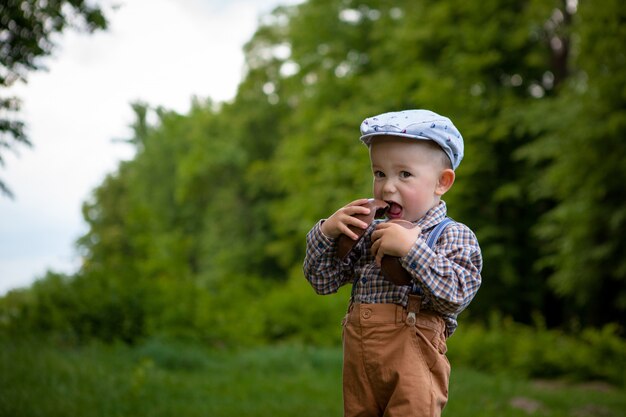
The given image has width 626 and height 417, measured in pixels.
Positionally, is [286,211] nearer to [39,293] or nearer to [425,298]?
[39,293]

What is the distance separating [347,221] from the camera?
2520 mm

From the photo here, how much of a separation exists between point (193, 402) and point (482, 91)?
42.6 ft

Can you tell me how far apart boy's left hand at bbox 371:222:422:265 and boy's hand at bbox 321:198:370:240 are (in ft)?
0.26

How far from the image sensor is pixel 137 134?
4338cm

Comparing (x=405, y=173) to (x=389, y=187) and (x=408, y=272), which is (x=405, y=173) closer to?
(x=389, y=187)

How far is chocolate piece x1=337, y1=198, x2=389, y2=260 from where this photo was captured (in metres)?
2.50

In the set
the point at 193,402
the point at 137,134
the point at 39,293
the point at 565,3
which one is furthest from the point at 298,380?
the point at 137,134

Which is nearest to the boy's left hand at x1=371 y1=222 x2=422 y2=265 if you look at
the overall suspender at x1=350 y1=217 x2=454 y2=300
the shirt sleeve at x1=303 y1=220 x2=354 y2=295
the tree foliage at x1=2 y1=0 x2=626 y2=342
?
the overall suspender at x1=350 y1=217 x2=454 y2=300

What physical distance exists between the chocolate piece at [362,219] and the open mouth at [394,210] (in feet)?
0.06

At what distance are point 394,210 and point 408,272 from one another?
0.28 meters

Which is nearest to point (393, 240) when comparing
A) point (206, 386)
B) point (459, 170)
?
point (206, 386)

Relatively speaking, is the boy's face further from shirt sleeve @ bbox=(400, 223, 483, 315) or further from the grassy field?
the grassy field

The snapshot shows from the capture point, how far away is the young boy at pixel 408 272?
243 cm

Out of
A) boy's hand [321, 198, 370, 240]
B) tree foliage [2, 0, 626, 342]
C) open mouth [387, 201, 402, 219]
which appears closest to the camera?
boy's hand [321, 198, 370, 240]
